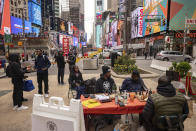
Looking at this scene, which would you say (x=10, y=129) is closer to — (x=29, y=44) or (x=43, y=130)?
(x=43, y=130)

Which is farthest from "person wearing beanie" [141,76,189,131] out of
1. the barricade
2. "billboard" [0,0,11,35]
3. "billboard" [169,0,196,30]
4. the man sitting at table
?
"billboard" [0,0,11,35]

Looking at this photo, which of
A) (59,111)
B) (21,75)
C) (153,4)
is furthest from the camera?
(153,4)

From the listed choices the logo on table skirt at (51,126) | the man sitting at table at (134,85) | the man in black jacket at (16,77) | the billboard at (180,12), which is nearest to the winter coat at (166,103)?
the logo on table skirt at (51,126)

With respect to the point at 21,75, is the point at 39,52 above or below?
above

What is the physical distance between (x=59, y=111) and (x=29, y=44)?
4845 centimetres

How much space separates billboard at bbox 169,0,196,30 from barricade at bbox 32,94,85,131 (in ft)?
112

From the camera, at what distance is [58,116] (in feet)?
6.97

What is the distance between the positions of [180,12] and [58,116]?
35.3 metres

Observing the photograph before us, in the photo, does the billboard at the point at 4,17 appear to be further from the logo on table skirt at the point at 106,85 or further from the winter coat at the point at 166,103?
the winter coat at the point at 166,103

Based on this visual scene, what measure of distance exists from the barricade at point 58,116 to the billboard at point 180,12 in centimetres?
3404

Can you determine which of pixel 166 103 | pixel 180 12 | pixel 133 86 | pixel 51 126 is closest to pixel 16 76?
pixel 51 126

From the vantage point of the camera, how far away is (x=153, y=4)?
38.4 metres

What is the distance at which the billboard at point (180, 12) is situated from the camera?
2978cm

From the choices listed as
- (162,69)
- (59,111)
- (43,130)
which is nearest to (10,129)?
(43,130)
